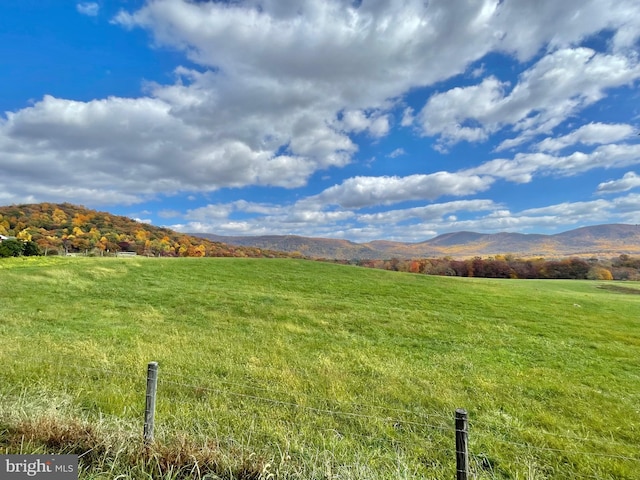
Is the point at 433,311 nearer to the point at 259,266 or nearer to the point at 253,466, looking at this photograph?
the point at 253,466

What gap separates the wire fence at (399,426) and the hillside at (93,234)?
76.1 metres

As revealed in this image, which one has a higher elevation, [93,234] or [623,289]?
[93,234]

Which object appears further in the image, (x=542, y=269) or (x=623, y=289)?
(x=542, y=269)

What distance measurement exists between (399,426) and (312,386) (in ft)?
8.02

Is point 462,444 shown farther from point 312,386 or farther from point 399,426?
point 312,386

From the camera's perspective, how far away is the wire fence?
221 inches

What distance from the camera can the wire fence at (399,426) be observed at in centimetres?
561

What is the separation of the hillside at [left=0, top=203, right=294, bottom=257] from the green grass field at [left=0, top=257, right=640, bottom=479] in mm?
66972

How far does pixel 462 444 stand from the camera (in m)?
3.84

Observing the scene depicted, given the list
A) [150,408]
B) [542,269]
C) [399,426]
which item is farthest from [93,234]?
[542,269]

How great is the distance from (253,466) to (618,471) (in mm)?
5802

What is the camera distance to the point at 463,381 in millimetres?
9398

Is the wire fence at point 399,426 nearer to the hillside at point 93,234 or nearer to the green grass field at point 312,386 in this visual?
the green grass field at point 312,386

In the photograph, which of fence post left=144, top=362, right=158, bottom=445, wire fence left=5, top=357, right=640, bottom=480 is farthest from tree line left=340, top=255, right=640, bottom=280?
fence post left=144, top=362, right=158, bottom=445
